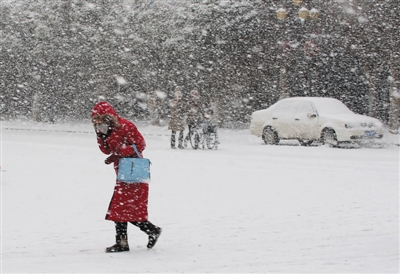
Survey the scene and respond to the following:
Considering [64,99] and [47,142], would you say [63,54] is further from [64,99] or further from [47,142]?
[47,142]

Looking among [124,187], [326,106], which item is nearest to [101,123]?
[124,187]

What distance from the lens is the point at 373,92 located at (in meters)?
28.1

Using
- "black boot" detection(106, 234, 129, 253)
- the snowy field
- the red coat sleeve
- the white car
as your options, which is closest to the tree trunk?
the white car

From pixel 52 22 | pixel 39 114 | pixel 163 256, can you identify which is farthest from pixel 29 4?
pixel 163 256

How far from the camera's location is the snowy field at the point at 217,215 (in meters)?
6.32

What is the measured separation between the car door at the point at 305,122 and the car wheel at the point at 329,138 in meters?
0.25

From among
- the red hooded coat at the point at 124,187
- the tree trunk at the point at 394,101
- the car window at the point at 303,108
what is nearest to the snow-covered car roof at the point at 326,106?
the car window at the point at 303,108

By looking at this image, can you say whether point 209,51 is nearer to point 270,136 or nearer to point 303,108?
point 270,136

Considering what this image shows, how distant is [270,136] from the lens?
21.7m

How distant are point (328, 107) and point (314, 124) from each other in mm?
967

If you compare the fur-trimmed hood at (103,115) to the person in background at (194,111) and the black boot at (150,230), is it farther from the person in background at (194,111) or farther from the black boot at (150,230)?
the person in background at (194,111)

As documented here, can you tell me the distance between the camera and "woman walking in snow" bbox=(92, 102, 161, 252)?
21.8ft

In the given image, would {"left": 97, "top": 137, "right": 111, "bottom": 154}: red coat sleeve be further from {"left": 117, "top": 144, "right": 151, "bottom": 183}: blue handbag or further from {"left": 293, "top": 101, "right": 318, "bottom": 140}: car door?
{"left": 293, "top": 101, "right": 318, "bottom": 140}: car door

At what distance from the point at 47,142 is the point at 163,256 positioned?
15884 millimetres
